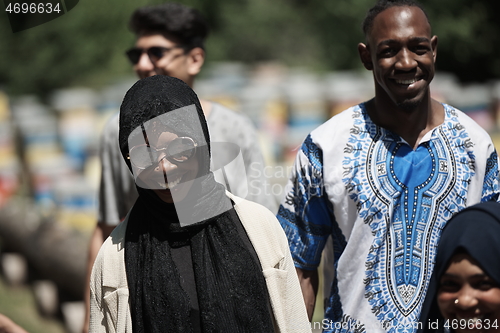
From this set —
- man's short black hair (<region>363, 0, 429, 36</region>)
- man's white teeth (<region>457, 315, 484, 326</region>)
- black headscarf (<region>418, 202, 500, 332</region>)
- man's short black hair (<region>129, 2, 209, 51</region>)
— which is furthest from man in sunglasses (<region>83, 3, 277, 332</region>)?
man's white teeth (<region>457, 315, 484, 326</region>)

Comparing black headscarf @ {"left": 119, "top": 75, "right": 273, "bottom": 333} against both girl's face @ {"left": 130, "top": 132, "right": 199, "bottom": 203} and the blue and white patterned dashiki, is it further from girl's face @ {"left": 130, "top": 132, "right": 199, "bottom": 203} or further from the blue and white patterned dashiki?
the blue and white patterned dashiki

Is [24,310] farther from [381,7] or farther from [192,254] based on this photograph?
[381,7]

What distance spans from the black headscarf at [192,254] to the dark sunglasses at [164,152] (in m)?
0.03

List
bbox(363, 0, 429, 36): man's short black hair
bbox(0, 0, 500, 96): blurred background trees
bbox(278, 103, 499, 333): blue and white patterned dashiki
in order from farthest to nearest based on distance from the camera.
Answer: bbox(0, 0, 500, 96): blurred background trees < bbox(363, 0, 429, 36): man's short black hair < bbox(278, 103, 499, 333): blue and white patterned dashiki

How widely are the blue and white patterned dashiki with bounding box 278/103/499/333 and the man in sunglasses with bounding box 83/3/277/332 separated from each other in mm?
566

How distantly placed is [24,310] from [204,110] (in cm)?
422

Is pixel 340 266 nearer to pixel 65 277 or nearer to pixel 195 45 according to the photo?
pixel 195 45

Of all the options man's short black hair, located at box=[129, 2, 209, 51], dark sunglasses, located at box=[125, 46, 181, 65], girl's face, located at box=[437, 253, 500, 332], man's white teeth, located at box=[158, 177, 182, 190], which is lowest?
girl's face, located at box=[437, 253, 500, 332]

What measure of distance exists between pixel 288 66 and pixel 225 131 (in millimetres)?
23135

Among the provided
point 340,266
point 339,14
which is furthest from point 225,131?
point 339,14

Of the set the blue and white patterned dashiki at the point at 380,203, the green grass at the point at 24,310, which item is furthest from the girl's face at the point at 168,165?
the green grass at the point at 24,310

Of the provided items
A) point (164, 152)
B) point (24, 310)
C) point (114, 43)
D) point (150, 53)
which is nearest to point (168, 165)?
point (164, 152)

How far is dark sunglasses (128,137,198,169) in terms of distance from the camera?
6.35 feet

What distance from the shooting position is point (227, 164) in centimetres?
296
